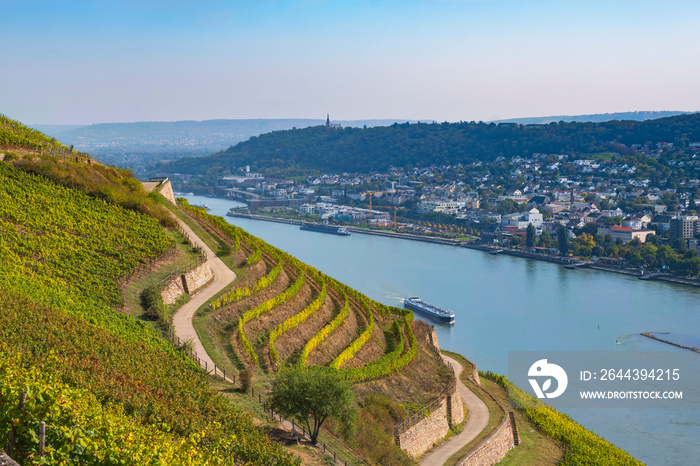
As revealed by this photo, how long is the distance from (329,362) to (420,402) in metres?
1.82

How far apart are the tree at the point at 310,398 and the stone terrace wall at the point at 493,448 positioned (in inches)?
120

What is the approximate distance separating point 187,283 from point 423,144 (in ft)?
324

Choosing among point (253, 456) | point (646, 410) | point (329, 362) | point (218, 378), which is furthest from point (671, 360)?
point (253, 456)

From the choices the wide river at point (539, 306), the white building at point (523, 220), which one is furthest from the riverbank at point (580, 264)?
the white building at point (523, 220)

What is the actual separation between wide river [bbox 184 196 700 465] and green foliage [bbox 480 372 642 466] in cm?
199

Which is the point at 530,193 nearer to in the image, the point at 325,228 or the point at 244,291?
the point at 325,228

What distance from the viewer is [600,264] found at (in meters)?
46.1

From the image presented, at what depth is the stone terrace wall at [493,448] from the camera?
480 inches

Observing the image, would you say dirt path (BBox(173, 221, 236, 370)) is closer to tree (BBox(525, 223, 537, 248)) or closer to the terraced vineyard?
the terraced vineyard

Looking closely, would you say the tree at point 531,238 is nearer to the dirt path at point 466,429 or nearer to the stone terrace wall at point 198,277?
the dirt path at point 466,429

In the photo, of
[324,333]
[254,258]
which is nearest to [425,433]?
[324,333]

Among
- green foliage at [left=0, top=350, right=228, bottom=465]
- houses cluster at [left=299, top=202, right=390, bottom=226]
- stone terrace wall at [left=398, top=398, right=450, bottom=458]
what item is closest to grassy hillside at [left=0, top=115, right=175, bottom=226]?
stone terrace wall at [left=398, top=398, right=450, bottom=458]

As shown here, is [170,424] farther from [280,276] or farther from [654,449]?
[654,449]

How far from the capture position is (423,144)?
110875 millimetres
